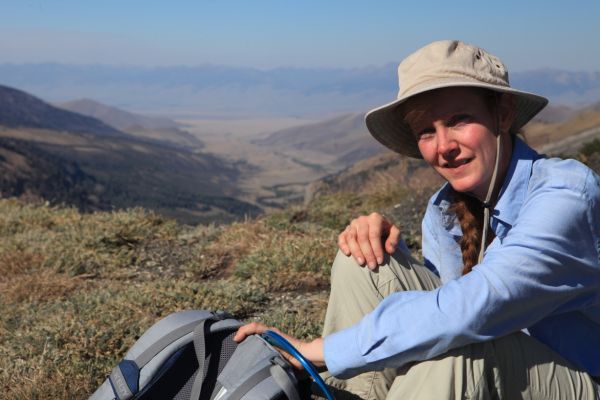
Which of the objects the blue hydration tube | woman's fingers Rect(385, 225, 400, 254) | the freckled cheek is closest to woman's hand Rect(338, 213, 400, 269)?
woman's fingers Rect(385, 225, 400, 254)

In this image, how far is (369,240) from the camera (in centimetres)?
277

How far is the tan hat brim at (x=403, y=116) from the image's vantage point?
243 cm

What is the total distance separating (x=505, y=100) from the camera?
2537 millimetres

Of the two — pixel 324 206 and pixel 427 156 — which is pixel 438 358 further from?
pixel 324 206

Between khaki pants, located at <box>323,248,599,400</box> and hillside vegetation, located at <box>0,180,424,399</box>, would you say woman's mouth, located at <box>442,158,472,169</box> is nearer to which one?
khaki pants, located at <box>323,248,599,400</box>

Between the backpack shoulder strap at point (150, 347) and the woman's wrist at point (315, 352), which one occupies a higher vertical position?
the woman's wrist at point (315, 352)

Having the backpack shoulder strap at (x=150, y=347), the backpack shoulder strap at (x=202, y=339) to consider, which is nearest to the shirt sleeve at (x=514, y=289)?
the backpack shoulder strap at (x=202, y=339)

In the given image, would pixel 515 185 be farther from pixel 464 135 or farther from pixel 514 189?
pixel 464 135

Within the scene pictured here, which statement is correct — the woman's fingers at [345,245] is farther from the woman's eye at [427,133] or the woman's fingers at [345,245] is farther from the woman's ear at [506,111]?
the woman's ear at [506,111]

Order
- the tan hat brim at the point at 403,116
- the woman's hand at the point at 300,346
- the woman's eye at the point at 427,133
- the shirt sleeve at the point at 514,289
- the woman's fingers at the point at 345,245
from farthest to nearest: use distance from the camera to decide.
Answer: the woman's fingers at the point at 345,245
the woman's eye at the point at 427,133
the woman's hand at the point at 300,346
the tan hat brim at the point at 403,116
the shirt sleeve at the point at 514,289

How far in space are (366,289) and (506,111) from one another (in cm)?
89

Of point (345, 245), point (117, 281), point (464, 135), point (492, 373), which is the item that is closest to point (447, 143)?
point (464, 135)

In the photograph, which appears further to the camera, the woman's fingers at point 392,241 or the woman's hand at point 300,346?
the woman's fingers at point 392,241

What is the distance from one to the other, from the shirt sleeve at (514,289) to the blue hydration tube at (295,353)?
263 millimetres
